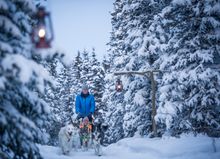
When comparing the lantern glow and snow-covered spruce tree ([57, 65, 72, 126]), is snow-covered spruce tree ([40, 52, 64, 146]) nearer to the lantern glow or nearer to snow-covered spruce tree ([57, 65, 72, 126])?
the lantern glow

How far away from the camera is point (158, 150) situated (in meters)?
12.0

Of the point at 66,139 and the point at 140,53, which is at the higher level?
the point at 140,53

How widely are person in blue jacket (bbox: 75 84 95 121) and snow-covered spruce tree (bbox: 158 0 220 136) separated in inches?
199

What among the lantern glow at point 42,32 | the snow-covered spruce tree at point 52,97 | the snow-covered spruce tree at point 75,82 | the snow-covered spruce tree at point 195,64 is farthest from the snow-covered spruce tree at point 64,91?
the lantern glow at point 42,32

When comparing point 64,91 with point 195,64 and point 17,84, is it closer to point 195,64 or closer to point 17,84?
point 195,64

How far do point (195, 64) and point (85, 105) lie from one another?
6706 mm

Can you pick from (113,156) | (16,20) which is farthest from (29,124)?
(113,156)

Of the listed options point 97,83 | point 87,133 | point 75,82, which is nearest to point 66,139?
point 87,133

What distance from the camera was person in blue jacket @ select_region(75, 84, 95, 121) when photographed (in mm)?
13312

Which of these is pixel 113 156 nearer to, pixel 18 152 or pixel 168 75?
pixel 18 152

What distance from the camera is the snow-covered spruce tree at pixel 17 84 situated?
5848mm

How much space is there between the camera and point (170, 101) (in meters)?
18.7

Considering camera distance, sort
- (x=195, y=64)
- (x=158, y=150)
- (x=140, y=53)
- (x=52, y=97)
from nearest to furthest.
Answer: (x=158, y=150) < (x=195, y=64) < (x=140, y=53) < (x=52, y=97)

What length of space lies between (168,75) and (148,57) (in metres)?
2.73
